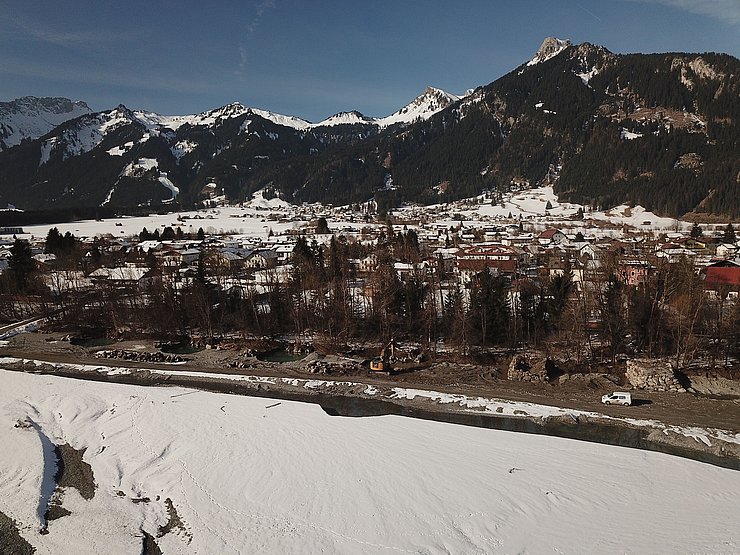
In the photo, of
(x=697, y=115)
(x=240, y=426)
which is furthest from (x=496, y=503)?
(x=697, y=115)

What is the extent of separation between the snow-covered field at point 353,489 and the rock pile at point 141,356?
955 centimetres

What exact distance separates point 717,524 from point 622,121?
175m

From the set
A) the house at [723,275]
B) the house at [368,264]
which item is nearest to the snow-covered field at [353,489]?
the house at [723,275]

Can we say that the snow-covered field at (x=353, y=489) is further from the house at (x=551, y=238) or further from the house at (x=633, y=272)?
the house at (x=551, y=238)

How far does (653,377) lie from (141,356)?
3209cm

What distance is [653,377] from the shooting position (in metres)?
24.4

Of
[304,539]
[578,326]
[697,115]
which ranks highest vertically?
[697,115]

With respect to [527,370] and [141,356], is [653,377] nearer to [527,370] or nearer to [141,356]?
[527,370]

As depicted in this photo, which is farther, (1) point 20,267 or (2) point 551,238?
(2) point 551,238

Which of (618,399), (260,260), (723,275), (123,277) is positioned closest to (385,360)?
(618,399)

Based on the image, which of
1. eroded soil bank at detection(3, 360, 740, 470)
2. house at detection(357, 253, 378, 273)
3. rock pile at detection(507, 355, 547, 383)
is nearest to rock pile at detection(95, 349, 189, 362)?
eroded soil bank at detection(3, 360, 740, 470)

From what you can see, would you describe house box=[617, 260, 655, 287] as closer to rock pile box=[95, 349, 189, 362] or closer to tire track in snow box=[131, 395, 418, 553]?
tire track in snow box=[131, 395, 418, 553]

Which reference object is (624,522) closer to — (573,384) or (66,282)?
(573,384)

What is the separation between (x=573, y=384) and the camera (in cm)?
2519
